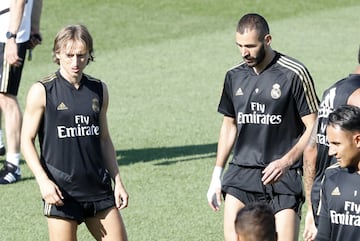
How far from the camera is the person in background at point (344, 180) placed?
22.8 ft

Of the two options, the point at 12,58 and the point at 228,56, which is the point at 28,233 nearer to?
the point at 12,58

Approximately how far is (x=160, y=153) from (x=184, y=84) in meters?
3.79

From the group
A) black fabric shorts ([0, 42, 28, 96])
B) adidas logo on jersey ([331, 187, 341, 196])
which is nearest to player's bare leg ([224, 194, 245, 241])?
adidas logo on jersey ([331, 187, 341, 196])

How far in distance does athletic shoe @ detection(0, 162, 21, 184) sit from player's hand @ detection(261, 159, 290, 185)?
4523mm

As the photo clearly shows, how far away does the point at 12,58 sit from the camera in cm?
1241

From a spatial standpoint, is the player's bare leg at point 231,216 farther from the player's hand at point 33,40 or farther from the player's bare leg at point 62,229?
the player's hand at point 33,40

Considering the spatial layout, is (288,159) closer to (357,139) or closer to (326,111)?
(326,111)

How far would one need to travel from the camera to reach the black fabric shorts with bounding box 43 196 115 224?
825 centimetres

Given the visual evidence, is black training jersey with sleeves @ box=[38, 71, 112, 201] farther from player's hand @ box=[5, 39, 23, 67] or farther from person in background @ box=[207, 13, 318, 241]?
player's hand @ box=[5, 39, 23, 67]

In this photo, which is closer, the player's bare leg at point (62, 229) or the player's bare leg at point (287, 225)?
the player's bare leg at point (62, 229)

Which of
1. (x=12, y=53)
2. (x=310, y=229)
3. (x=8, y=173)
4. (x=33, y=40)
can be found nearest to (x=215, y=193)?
(x=310, y=229)

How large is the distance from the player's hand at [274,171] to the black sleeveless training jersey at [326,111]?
1.44ft

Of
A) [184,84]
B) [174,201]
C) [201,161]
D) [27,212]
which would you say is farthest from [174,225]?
[184,84]

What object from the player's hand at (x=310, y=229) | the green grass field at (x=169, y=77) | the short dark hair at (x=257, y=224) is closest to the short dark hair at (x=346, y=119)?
the player's hand at (x=310, y=229)
